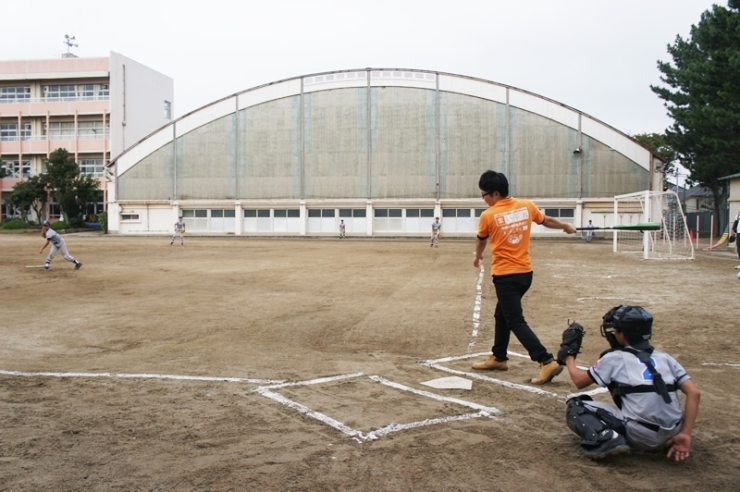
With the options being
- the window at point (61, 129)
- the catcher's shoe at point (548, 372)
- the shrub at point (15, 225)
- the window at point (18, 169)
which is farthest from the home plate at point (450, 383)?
the window at point (18, 169)

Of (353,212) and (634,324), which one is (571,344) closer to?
(634,324)

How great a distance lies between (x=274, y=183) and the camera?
5241 centimetres

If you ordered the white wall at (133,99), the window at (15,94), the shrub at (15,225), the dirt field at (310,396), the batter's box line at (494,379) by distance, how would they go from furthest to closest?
the window at (15,94) → the white wall at (133,99) → the shrub at (15,225) → the batter's box line at (494,379) → the dirt field at (310,396)

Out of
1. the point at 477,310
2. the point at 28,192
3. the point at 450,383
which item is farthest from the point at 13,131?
the point at 450,383

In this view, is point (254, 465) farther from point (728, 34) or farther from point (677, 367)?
point (728, 34)

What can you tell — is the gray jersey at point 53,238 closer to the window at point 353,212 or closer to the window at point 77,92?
the window at point 353,212

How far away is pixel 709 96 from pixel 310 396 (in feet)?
123

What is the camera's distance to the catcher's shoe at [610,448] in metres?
4.04

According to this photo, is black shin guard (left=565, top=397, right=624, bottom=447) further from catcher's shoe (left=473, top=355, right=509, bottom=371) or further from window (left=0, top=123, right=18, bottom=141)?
window (left=0, top=123, right=18, bottom=141)

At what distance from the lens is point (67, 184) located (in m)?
58.2

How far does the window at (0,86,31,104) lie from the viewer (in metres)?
65.2

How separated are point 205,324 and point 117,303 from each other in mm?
3520

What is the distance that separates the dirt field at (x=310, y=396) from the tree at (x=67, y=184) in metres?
50.2

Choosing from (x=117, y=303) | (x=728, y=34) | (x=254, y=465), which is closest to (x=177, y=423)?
(x=254, y=465)
